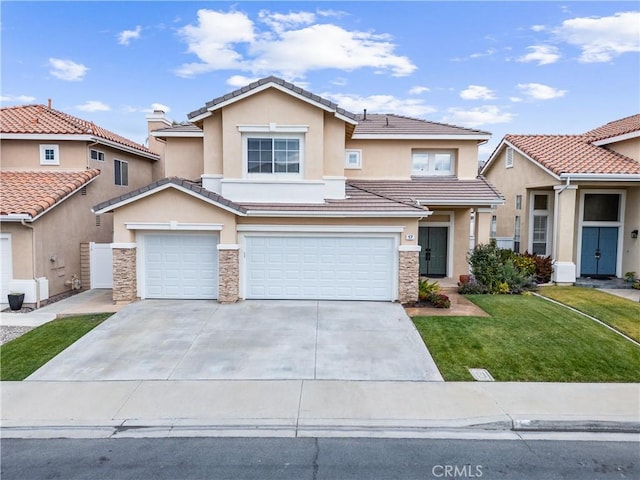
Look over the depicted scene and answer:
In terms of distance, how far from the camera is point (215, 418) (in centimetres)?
698

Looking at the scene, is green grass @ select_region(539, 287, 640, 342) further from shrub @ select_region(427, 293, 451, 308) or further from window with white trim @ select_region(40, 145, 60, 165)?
window with white trim @ select_region(40, 145, 60, 165)

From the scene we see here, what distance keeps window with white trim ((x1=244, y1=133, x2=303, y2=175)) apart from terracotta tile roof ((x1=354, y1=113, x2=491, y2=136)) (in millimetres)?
→ 4444

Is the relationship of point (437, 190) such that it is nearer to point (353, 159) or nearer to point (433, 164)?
point (433, 164)

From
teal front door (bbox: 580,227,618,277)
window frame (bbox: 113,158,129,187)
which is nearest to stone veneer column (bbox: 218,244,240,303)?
window frame (bbox: 113,158,129,187)

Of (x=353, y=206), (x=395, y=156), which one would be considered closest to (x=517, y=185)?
(x=395, y=156)

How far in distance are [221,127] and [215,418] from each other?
10.2 metres

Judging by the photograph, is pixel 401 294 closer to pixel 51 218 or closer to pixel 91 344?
pixel 91 344

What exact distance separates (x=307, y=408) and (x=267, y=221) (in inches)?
292

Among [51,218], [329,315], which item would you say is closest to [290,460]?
[329,315]

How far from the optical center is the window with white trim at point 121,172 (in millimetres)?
19400

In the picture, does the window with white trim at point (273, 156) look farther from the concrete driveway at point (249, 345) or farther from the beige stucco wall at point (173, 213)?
the concrete driveway at point (249, 345)

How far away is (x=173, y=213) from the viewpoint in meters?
13.4

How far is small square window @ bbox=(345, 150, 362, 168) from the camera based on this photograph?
717 inches

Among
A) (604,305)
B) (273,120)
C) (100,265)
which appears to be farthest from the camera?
(100,265)
